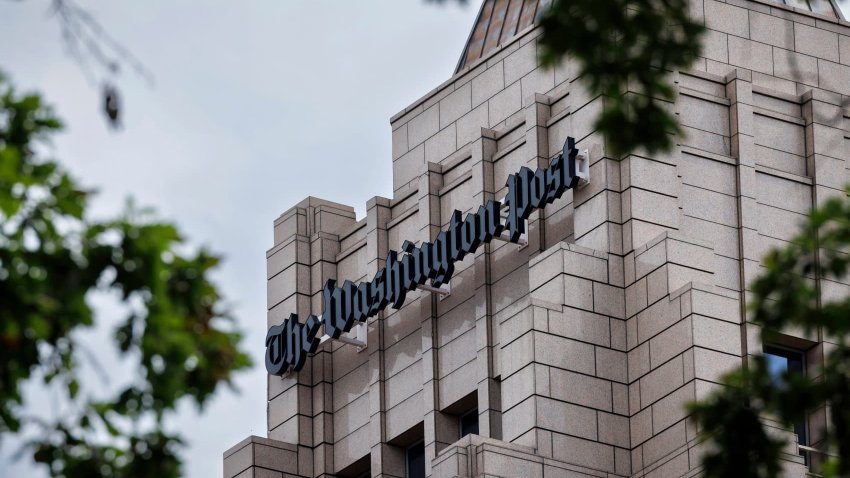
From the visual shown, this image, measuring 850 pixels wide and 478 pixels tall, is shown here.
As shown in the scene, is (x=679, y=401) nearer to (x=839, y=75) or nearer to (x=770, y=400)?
(x=839, y=75)

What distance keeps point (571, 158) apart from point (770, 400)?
23.9 metres

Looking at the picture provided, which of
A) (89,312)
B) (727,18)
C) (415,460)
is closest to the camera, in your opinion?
(89,312)

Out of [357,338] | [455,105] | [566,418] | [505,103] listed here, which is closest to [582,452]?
[566,418]

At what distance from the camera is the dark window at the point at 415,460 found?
47250 millimetres

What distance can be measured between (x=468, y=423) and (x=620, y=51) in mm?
26158

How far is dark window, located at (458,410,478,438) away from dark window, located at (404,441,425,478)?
4.72 ft

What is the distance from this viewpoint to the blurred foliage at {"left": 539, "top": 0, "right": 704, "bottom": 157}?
19969 millimetres

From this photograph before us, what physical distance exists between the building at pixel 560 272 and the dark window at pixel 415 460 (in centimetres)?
4

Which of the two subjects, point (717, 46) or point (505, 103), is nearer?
point (717, 46)

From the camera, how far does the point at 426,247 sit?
153 ft

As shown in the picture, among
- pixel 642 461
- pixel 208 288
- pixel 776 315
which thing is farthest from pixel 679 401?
pixel 208 288

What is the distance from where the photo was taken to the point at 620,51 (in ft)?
67.2

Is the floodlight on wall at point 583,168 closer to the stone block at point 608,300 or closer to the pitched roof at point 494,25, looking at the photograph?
the stone block at point 608,300

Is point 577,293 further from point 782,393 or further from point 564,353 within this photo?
point 782,393
